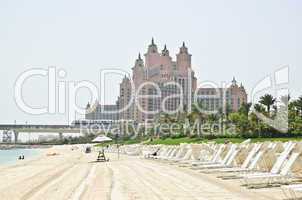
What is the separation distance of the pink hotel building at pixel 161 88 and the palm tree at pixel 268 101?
53.8 m

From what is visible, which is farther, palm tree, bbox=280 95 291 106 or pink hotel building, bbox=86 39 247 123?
pink hotel building, bbox=86 39 247 123

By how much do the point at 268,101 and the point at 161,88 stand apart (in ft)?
240

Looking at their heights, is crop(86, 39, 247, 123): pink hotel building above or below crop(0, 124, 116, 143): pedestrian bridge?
above

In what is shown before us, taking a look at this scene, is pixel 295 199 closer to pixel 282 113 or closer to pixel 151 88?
pixel 282 113

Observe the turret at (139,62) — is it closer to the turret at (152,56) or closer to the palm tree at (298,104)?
the turret at (152,56)

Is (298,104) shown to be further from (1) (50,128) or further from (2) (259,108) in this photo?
(1) (50,128)

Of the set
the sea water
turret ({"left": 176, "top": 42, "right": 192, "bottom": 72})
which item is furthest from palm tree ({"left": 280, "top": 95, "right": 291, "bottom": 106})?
turret ({"left": 176, "top": 42, "right": 192, "bottom": 72})

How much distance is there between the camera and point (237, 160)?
18.0m

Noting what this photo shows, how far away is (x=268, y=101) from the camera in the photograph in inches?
2286

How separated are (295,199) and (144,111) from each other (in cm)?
11973

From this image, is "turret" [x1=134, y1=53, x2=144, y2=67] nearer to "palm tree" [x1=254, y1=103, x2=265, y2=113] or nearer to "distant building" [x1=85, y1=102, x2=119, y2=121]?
"distant building" [x1=85, y1=102, x2=119, y2=121]

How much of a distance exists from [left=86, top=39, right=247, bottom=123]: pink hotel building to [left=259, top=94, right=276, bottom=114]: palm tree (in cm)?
5380

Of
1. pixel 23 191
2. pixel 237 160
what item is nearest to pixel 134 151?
pixel 237 160

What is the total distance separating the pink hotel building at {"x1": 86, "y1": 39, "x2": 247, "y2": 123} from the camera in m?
118
